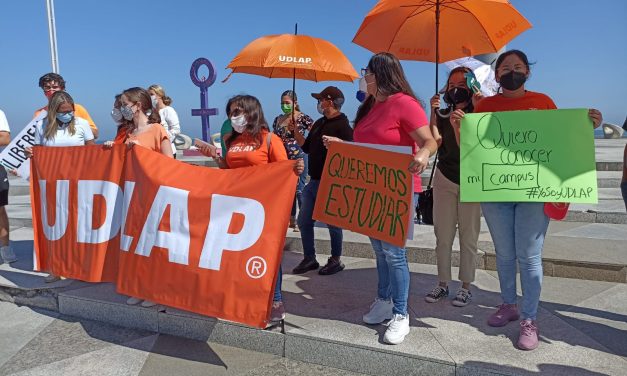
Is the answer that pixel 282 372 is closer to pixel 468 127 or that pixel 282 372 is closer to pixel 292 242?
pixel 468 127

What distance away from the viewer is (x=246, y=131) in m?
3.49

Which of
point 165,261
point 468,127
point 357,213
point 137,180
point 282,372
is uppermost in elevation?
point 468,127

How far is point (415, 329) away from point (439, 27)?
259cm

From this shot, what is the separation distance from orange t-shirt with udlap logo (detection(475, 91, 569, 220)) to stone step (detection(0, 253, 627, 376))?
0.85m

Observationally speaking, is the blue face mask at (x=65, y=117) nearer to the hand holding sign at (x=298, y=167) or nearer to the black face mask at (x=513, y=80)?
the hand holding sign at (x=298, y=167)

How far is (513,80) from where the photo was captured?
2982 mm

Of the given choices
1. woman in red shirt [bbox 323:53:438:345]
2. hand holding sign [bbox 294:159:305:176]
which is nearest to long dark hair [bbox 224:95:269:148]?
hand holding sign [bbox 294:159:305:176]

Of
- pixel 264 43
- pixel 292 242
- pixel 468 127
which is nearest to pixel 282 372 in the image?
pixel 468 127

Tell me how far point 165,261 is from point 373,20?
9.18ft

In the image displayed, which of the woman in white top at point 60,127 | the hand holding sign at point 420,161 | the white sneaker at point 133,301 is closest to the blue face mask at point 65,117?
the woman in white top at point 60,127

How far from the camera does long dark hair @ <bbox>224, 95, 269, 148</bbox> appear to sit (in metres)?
3.45

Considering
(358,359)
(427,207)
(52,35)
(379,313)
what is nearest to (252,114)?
(427,207)

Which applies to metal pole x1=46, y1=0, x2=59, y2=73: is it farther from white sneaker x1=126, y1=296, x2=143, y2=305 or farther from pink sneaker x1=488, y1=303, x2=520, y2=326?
pink sneaker x1=488, y1=303, x2=520, y2=326

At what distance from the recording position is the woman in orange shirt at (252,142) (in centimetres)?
344
